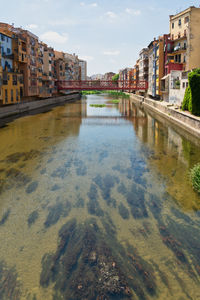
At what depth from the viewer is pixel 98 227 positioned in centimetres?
A: 1182

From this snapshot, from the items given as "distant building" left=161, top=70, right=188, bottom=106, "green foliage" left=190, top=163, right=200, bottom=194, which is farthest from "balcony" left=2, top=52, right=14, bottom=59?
"green foliage" left=190, top=163, right=200, bottom=194

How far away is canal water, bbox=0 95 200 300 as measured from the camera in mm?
8492

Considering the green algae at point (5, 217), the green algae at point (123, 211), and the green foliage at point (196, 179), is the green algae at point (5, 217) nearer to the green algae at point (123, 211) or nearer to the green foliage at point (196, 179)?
the green algae at point (123, 211)

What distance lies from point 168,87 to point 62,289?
54.9 m

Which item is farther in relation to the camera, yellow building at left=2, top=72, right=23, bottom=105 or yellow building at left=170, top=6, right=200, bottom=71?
yellow building at left=170, top=6, right=200, bottom=71

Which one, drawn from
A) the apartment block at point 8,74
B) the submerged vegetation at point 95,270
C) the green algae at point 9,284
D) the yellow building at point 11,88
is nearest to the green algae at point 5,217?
the submerged vegetation at point 95,270

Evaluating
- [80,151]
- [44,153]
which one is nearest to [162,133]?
[80,151]

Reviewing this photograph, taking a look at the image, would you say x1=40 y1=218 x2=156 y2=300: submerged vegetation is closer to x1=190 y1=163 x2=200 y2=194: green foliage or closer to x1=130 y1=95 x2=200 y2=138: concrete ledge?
x1=190 y1=163 x2=200 y2=194: green foliage

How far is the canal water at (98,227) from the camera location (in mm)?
8492

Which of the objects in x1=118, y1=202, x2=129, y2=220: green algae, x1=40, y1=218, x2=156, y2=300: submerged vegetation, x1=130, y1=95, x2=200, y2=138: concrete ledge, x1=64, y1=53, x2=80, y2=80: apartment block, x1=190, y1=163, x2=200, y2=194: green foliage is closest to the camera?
x1=40, y1=218, x2=156, y2=300: submerged vegetation

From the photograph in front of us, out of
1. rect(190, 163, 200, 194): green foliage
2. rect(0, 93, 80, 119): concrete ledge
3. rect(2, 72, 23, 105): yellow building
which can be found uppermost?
rect(2, 72, 23, 105): yellow building

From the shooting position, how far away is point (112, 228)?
11.7m

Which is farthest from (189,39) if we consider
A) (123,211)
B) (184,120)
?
(123,211)

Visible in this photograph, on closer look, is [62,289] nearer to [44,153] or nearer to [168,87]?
[44,153]
